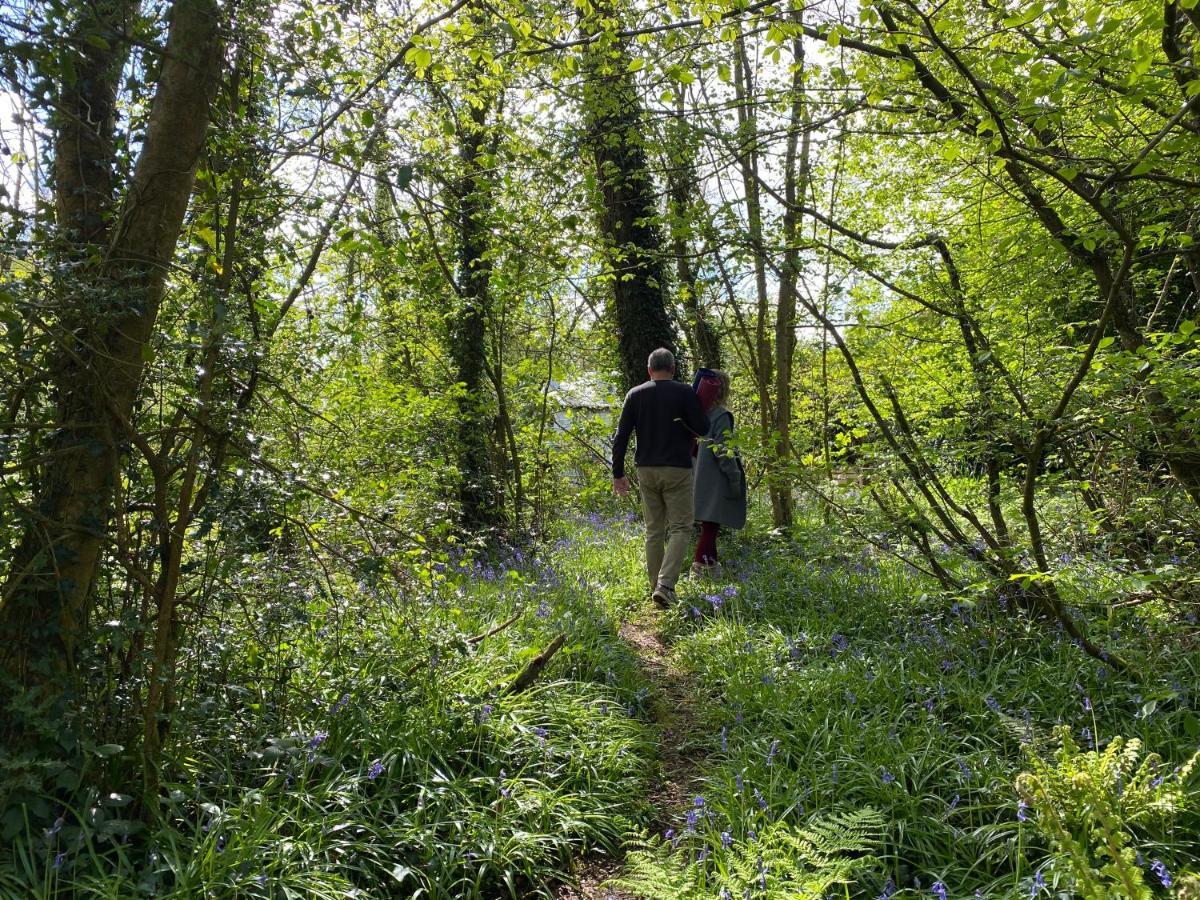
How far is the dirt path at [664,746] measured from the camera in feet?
10.1

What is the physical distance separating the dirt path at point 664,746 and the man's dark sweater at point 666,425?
1.45 m

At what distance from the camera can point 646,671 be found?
5.25 meters

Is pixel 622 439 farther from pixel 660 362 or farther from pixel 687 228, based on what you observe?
pixel 687 228

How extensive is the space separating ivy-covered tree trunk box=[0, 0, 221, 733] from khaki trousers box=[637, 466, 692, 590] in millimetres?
4523

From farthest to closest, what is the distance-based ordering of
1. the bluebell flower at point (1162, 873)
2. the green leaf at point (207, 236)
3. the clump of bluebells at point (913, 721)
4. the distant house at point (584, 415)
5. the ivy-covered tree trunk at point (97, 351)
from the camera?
the distant house at point (584, 415) < the green leaf at point (207, 236) < the clump of bluebells at point (913, 721) < the ivy-covered tree trunk at point (97, 351) < the bluebell flower at point (1162, 873)

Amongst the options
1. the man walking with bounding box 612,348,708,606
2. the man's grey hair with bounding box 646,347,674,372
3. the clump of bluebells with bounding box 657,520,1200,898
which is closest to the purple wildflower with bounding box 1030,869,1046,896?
the clump of bluebells with bounding box 657,520,1200,898

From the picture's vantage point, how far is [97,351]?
243 centimetres

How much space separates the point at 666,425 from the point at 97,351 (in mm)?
4726

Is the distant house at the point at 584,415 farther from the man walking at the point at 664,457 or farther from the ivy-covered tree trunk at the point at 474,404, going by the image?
the man walking at the point at 664,457

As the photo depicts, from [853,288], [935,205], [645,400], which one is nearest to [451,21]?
[645,400]

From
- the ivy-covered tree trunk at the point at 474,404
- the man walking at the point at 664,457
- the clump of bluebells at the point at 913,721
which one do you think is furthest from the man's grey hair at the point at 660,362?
the ivy-covered tree trunk at the point at 474,404

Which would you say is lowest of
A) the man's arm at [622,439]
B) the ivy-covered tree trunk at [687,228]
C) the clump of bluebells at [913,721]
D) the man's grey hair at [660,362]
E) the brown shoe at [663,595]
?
the clump of bluebells at [913,721]

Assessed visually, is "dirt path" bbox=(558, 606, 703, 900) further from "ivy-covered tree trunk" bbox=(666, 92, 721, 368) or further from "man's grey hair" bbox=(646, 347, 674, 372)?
"ivy-covered tree trunk" bbox=(666, 92, 721, 368)

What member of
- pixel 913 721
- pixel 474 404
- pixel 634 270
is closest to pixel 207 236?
pixel 913 721
